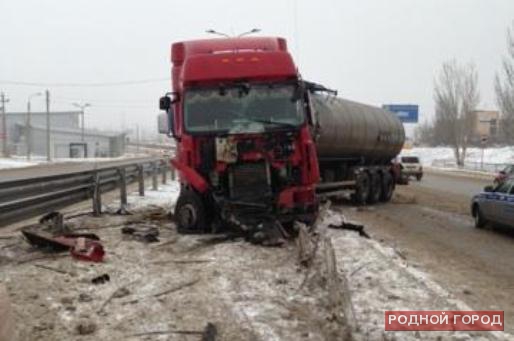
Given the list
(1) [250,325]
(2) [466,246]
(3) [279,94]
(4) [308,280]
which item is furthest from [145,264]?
(2) [466,246]

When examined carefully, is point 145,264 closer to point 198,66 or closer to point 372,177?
point 198,66

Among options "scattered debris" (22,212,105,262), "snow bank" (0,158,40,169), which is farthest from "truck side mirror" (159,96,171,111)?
"snow bank" (0,158,40,169)

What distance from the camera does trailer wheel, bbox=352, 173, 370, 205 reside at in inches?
960

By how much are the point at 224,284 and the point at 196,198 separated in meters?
5.08

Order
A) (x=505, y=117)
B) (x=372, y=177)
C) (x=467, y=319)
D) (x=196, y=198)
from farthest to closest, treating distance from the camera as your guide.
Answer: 1. (x=505, y=117)
2. (x=372, y=177)
3. (x=196, y=198)
4. (x=467, y=319)

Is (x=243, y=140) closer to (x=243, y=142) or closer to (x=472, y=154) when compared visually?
(x=243, y=142)

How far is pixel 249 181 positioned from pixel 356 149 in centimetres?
1208

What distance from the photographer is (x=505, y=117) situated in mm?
63281

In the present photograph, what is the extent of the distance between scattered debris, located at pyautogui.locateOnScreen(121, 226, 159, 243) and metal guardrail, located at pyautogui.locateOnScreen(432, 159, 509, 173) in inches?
1958

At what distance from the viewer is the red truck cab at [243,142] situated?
13133mm

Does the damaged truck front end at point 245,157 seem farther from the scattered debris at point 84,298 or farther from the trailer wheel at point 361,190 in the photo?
the trailer wheel at point 361,190

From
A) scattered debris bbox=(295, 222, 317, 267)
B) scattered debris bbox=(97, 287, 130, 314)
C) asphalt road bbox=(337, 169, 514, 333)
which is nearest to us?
scattered debris bbox=(97, 287, 130, 314)

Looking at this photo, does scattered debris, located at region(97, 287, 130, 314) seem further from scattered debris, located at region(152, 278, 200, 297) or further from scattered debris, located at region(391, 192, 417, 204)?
scattered debris, located at region(391, 192, 417, 204)

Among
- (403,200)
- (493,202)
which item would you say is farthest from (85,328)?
(403,200)
